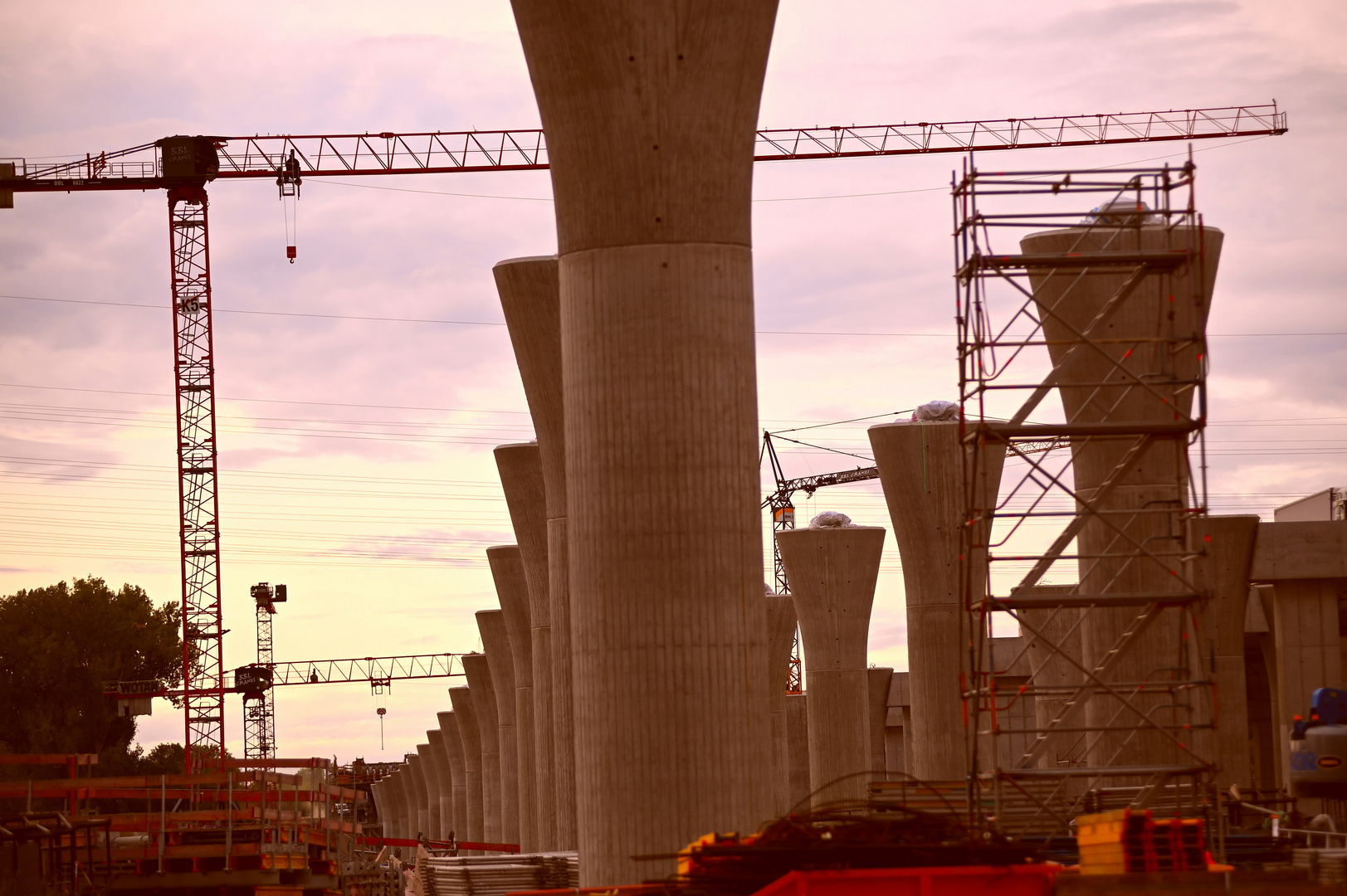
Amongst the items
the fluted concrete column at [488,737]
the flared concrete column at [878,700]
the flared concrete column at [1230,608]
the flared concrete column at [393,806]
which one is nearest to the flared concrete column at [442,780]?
the fluted concrete column at [488,737]

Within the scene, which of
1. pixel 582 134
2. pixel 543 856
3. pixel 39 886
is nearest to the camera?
pixel 582 134

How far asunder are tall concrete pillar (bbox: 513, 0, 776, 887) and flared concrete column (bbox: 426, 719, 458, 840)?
61.7m

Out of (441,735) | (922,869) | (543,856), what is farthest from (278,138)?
(922,869)

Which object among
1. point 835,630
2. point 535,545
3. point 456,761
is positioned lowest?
point 456,761

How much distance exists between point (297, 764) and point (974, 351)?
12855 millimetres

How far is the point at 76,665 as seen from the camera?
225ft

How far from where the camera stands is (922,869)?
1184 centimetres

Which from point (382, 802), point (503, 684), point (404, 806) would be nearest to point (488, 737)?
point (503, 684)

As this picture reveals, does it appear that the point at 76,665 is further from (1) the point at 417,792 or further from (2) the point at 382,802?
(2) the point at 382,802

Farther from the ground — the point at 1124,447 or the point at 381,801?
the point at 1124,447

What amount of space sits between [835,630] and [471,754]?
3218 cm

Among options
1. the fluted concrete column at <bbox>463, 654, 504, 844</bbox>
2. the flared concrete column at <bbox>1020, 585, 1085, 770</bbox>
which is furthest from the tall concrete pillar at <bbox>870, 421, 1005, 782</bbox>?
the fluted concrete column at <bbox>463, 654, 504, 844</bbox>

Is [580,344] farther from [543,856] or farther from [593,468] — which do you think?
[543,856]

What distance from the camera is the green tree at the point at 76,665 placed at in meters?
67.2
